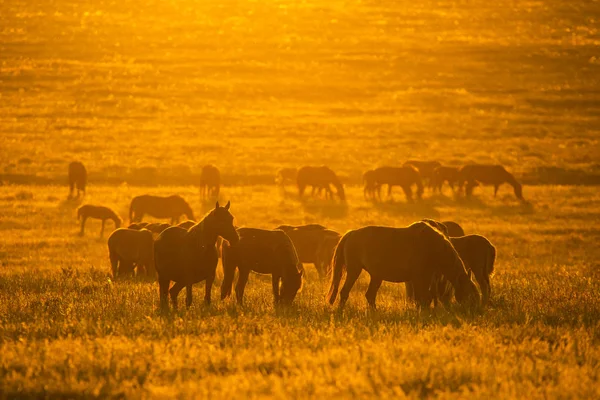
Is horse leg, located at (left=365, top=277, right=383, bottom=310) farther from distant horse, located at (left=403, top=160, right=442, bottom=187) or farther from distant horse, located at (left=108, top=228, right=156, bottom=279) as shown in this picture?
distant horse, located at (left=403, top=160, right=442, bottom=187)

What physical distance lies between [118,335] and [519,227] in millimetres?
22354

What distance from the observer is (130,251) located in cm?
2061

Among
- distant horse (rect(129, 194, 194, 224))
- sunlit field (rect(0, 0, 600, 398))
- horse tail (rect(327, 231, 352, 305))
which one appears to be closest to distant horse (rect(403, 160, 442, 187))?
sunlit field (rect(0, 0, 600, 398))

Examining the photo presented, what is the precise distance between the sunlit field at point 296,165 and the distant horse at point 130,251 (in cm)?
70

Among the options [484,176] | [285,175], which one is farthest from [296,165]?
[484,176]

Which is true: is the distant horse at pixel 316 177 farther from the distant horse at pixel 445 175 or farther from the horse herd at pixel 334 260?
the horse herd at pixel 334 260

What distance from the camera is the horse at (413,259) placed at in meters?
14.3

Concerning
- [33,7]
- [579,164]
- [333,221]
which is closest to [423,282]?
[333,221]

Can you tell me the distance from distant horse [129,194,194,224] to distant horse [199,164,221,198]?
6.64 meters

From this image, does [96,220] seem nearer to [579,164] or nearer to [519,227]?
[519,227]

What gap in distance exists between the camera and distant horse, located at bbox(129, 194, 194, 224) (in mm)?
31750

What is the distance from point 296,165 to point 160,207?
17946 millimetres

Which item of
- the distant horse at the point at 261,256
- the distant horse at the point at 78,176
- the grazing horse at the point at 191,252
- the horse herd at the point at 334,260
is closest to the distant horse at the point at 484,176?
the distant horse at the point at 78,176

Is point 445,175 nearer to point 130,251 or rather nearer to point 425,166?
point 425,166
